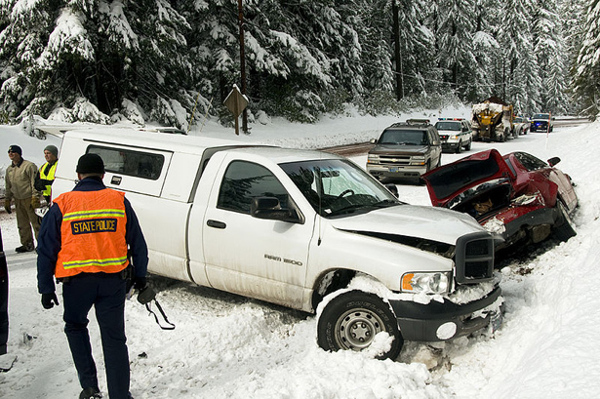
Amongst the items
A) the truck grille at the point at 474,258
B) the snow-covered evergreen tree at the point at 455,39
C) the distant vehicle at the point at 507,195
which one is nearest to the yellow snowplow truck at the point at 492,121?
the distant vehicle at the point at 507,195

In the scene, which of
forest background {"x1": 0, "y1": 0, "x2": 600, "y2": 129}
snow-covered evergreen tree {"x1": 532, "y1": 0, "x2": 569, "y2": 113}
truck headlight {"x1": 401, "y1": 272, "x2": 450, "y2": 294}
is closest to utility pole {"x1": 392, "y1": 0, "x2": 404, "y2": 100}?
forest background {"x1": 0, "y1": 0, "x2": 600, "y2": 129}

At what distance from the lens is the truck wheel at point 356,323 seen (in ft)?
13.8

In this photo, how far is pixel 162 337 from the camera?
4.98 m

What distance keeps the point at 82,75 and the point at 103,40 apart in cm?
239

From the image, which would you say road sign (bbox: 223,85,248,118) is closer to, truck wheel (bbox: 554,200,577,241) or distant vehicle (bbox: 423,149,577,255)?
distant vehicle (bbox: 423,149,577,255)

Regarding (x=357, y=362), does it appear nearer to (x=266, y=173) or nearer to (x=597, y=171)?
(x=266, y=173)

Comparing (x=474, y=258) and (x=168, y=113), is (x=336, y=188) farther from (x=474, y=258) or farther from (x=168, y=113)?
(x=168, y=113)

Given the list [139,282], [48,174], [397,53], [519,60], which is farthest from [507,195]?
[519,60]

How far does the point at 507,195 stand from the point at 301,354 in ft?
14.4

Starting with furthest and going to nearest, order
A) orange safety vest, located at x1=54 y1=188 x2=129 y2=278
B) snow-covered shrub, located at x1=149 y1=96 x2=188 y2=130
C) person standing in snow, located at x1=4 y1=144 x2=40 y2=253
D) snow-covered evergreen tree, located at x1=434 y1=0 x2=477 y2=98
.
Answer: snow-covered evergreen tree, located at x1=434 y1=0 x2=477 y2=98 < snow-covered shrub, located at x1=149 y1=96 x2=188 y2=130 < person standing in snow, located at x1=4 y1=144 x2=40 y2=253 < orange safety vest, located at x1=54 y1=188 x2=129 y2=278

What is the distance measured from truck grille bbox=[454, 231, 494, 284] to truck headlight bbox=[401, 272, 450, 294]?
0.15 metres

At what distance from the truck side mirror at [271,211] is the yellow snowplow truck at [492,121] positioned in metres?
30.9

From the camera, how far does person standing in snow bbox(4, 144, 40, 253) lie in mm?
8086

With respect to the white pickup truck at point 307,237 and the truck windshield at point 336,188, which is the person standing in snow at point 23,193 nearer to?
the white pickup truck at point 307,237
